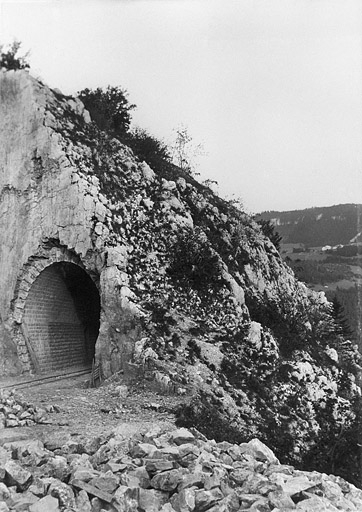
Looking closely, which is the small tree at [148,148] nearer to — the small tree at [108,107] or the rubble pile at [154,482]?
the small tree at [108,107]

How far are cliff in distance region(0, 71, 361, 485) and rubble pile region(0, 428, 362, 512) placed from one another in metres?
4.88

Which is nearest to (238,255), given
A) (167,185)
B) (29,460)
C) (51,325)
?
(167,185)

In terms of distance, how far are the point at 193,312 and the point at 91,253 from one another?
3728 millimetres

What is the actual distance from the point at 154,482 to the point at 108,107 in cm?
1658

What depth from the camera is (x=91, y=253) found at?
1595 centimetres

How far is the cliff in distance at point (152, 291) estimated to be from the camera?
14.0 metres

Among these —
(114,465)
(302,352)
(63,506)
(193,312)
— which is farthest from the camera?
(302,352)

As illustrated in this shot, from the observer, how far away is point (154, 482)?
6664 mm

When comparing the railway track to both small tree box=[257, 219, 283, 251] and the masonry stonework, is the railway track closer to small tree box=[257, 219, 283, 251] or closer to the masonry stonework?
the masonry stonework

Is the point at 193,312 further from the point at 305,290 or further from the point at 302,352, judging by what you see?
the point at 305,290

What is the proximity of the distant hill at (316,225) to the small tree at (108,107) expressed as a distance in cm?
734

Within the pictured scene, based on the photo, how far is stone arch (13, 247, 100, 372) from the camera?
16953 millimetres

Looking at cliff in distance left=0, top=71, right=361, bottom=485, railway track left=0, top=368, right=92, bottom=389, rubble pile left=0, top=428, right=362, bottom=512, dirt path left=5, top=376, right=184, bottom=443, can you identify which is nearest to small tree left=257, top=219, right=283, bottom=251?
cliff in distance left=0, top=71, right=361, bottom=485

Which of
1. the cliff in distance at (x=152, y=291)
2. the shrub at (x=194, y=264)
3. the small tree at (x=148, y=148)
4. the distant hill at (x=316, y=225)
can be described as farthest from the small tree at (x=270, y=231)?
the shrub at (x=194, y=264)
